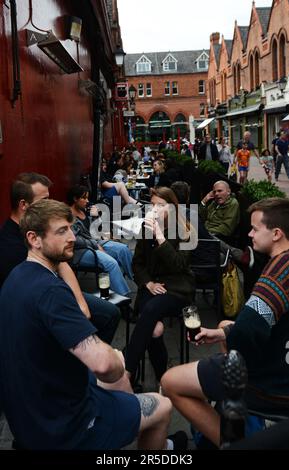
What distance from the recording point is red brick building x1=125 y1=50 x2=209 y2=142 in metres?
63.8

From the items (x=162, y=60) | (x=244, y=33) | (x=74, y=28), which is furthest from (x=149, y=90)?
(x=74, y=28)

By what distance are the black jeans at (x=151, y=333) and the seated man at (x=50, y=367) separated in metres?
1.36

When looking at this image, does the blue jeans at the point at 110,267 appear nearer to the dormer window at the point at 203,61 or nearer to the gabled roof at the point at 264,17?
the gabled roof at the point at 264,17

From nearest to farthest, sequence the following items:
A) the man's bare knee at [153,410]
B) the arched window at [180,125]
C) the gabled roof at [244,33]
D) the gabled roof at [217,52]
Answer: the man's bare knee at [153,410]
the gabled roof at [244,33]
the gabled roof at [217,52]
the arched window at [180,125]

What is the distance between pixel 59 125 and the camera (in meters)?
7.91

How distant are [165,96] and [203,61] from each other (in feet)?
26.0

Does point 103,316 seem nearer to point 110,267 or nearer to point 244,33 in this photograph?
point 110,267

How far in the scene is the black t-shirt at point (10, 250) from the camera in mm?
3506

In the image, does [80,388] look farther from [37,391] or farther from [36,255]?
[36,255]

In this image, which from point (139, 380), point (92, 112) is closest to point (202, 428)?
point (139, 380)

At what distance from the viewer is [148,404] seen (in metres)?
2.43

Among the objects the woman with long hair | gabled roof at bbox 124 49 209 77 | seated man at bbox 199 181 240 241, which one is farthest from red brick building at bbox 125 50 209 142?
the woman with long hair

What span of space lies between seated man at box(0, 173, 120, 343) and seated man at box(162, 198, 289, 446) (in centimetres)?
120

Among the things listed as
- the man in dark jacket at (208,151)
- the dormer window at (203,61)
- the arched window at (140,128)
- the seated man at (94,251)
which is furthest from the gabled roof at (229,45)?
the seated man at (94,251)
